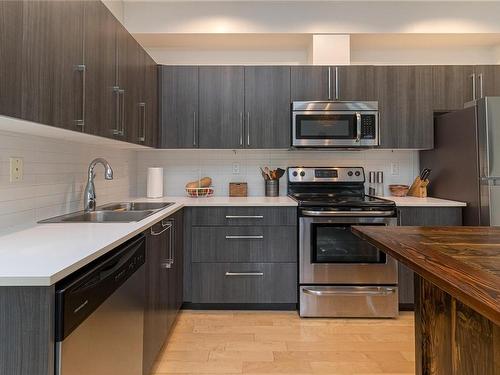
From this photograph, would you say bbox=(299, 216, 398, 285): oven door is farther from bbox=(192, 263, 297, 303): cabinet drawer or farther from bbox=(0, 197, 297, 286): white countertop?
bbox=(0, 197, 297, 286): white countertop

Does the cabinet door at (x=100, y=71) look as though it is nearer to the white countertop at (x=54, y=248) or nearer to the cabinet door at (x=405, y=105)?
the white countertop at (x=54, y=248)

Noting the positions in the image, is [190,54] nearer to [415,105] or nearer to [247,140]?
[247,140]

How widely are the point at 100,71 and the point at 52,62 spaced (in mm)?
479

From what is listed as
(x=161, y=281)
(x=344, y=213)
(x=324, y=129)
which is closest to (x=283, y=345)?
(x=161, y=281)

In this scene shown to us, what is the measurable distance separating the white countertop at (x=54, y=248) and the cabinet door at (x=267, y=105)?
1.41 metres

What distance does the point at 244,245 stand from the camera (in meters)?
2.72

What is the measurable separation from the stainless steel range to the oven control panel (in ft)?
1.96

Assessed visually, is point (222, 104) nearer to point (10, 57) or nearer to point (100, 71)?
point (100, 71)

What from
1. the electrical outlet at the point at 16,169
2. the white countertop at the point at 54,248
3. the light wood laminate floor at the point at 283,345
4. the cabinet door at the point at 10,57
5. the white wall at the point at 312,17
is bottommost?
the light wood laminate floor at the point at 283,345

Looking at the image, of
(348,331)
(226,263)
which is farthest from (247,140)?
(348,331)

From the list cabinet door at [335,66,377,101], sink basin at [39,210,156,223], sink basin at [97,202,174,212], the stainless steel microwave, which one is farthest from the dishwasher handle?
cabinet door at [335,66,377,101]

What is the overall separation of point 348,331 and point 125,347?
1.66 m

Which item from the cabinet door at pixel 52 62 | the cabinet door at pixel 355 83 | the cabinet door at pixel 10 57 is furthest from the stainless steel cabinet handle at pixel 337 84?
the cabinet door at pixel 10 57

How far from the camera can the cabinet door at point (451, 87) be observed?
2971 mm
